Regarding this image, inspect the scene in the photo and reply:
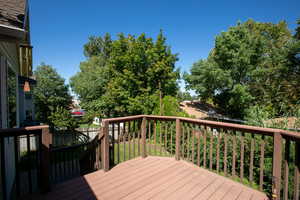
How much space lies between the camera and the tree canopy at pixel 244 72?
12906 millimetres

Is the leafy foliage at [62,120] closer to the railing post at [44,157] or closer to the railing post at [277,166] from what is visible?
the railing post at [44,157]

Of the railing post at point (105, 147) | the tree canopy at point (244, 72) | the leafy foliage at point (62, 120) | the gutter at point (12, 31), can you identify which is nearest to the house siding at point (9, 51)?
the gutter at point (12, 31)

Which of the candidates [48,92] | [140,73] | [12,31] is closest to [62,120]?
[140,73]

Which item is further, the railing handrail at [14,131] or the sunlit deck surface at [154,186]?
the sunlit deck surface at [154,186]

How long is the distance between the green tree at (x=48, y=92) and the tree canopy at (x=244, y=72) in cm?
1514

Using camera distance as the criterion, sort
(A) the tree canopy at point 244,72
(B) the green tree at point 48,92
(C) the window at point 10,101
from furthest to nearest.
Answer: (B) the green tree at point 48,92 < (A) the tree canopy at point 244,72 < (C) the window at point 10,101

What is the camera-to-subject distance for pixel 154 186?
231cm

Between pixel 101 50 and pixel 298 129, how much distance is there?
24.7 meters

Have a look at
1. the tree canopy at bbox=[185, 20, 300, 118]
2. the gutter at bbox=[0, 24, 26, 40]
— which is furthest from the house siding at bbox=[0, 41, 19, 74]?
the tree canopy at bbox=[185, 20, 300, 118]

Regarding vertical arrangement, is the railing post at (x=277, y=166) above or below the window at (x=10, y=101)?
below

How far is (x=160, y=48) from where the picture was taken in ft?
37.9

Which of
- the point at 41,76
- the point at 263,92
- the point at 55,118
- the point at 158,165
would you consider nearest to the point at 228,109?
the point at 263,92

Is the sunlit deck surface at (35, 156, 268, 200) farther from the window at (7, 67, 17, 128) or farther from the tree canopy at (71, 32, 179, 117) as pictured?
the tree canopy at (71, 32, 179, 117)

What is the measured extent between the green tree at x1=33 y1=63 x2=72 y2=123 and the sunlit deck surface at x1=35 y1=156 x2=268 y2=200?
16.7 metres
